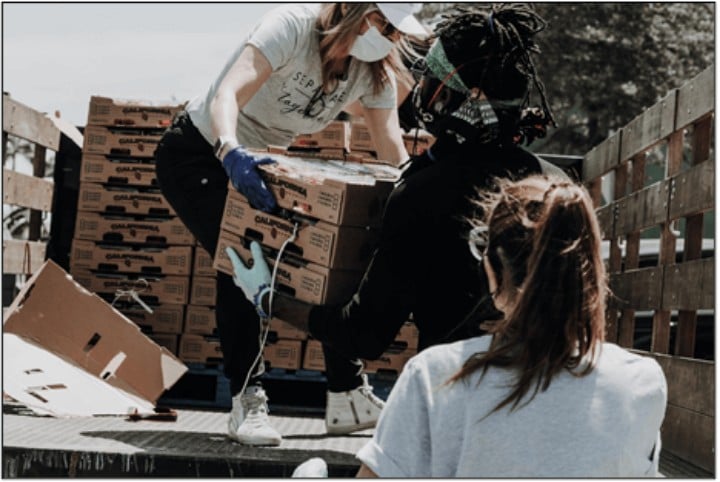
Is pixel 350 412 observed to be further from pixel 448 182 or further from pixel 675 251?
pixel 448 182

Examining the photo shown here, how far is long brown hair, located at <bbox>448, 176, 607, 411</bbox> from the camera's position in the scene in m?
2.06

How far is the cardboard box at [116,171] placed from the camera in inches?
254

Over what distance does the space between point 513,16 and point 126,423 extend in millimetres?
2244

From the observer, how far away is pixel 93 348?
5.32 m

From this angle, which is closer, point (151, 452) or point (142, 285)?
point (151, 452)

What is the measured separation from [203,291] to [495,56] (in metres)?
3.28

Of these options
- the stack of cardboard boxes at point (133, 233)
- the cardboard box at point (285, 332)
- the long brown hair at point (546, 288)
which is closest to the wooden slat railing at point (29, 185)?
the stack of cardboard boxes at point (133, 233)

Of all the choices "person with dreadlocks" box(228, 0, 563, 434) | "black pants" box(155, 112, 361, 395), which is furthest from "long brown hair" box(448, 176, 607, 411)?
"black pants" box(155, 112, 361, 395)

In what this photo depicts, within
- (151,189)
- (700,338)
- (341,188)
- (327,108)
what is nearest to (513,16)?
(341,188)

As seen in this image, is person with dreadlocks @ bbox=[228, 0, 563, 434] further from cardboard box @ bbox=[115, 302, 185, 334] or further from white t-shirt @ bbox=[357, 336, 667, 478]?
cardboard box @ bbox=[115, 302, 185, 334]

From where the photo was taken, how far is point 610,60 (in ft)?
76.1

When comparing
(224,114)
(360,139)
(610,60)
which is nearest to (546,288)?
(224,114)

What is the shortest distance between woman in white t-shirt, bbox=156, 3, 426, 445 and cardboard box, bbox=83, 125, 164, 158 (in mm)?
1776

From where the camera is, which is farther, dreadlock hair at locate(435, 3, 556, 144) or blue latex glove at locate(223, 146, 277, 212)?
blue latex glove at locate(223, 146, 277, 212)
